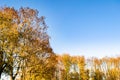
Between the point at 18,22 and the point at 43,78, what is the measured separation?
9979mm

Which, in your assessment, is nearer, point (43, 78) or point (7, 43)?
point (7, 43)

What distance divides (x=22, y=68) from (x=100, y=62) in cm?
6861

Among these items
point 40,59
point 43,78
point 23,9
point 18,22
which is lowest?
point 43,78

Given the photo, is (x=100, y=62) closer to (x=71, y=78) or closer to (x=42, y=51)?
(x=71, y=78)

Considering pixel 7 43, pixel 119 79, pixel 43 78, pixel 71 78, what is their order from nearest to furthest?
pixel 7 43 → pixel 43 78 → pixel 71 78 → pixel 119 79

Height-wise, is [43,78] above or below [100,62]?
below

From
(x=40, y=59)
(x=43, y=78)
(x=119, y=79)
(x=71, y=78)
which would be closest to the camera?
(x=40, y=59)

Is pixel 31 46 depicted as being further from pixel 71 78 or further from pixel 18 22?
pixel 71 78

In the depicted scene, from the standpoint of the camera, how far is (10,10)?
29734mm

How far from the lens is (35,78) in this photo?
122 ft

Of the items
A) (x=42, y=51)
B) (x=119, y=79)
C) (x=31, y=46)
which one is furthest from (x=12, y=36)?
(x=119, y=79)

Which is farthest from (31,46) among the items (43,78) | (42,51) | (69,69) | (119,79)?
(119,79)

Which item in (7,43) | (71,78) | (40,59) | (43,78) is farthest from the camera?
(71,78)

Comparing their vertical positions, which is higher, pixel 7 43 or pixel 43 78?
pixel 7 43
